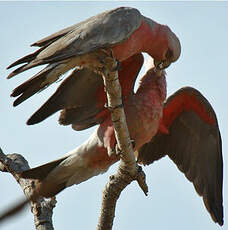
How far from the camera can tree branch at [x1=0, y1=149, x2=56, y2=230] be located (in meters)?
6.31

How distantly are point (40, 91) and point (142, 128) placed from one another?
1.50 m

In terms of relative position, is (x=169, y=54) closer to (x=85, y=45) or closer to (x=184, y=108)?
(x=184, y=108)

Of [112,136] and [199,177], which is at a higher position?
[112,136]

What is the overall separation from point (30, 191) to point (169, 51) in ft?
7.75

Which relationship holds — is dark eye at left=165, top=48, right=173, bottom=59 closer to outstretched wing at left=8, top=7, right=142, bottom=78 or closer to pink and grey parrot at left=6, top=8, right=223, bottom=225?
pink and grey parrot at left=6, top=8, right=223, bottom=225

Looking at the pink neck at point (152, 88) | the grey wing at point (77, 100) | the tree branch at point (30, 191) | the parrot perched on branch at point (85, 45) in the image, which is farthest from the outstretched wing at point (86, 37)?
the tree branch at point (30, 191)

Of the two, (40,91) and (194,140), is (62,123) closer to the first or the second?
(40,91)

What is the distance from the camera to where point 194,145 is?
816 centimetres

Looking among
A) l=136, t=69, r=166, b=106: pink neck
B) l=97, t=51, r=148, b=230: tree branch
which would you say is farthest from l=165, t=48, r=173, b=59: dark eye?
l=97, t=51, r=148, b=230: tree branch

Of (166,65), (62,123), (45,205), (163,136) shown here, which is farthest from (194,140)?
(45,205)

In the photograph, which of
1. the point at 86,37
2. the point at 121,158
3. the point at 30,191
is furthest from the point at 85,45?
the point at 30,191

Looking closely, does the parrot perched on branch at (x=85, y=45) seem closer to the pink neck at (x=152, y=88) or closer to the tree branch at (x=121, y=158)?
the tree branch at (x=121, y=158)

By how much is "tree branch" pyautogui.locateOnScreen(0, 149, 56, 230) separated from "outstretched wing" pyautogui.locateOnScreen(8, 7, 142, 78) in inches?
55.2

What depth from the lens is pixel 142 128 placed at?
22.7ft
